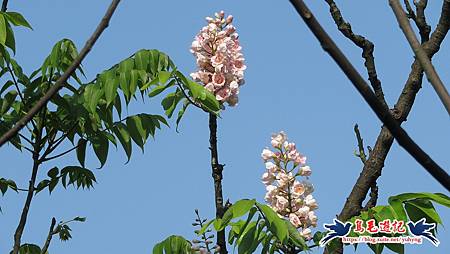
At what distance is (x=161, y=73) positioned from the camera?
318 cm

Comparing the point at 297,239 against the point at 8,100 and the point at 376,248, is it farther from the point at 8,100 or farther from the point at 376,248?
the point at 8,100

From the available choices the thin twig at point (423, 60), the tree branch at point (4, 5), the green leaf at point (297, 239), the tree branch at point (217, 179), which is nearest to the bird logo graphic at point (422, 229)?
the green leaf at point (297, 239)

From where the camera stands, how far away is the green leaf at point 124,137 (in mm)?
3541

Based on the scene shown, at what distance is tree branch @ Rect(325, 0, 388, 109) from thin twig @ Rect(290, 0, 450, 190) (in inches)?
96.4

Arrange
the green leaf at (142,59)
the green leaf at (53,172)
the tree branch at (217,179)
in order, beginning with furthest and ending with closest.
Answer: the green leaf at (53,172) < the green leaf at (142,59) < the tree branch at (217,179)

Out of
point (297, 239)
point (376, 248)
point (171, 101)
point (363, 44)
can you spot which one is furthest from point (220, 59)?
point (376, 248)

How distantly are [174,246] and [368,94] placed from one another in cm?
231

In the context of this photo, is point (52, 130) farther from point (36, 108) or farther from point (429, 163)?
point (429, 163)

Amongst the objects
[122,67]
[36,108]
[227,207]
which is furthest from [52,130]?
[36,108]

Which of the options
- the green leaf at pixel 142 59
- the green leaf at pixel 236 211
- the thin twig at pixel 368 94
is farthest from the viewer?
the green leaf at pixel 142 59

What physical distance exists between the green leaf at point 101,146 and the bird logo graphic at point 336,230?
922 millimetres

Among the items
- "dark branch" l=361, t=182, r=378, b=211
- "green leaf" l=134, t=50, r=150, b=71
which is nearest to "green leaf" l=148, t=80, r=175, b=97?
"green leaf" l=134, t=50, r=150, b=71

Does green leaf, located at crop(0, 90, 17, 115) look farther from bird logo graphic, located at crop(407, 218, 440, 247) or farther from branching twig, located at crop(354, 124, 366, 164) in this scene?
bird logo graphic, located at crop(407, 218, 440, 247)

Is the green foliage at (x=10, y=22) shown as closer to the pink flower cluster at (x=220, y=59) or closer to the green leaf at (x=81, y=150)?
the green leaf at (x=81, y=150)
